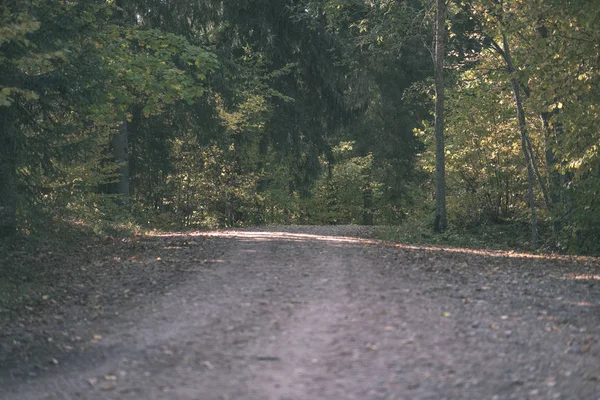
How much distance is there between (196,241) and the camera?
51.8ft

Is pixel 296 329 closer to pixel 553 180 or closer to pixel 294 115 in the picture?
pixel 553 180

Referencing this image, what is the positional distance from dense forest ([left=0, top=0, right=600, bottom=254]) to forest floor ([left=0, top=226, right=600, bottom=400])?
9.18 feet

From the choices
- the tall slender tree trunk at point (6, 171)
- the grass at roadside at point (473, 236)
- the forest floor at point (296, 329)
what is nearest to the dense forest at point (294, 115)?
the tall slender tree trunk at point (6, 171)

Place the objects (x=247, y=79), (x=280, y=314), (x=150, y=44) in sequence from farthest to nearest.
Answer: (x=247, y=79), (x=150, y=44), (x=280, y=314)

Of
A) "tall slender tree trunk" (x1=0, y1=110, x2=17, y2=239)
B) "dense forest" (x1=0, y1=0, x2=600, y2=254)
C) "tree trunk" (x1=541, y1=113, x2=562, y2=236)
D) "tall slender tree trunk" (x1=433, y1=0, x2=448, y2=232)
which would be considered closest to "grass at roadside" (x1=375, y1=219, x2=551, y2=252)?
"dense forest" (x1=0, y1=0, x2=600, y2=254)

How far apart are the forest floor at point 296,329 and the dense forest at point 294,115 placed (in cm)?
280

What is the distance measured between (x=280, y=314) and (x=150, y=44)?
1052cm

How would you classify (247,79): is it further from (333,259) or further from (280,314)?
(280,314)

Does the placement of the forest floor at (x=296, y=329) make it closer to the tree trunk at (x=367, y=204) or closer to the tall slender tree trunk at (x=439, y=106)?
the tall slender tree trunk at (x=439, y=106)

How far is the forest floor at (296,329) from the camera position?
5641mm

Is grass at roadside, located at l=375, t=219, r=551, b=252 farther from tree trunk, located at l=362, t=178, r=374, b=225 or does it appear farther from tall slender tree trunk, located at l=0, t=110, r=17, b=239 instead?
tree trunk, located at l=362, t=178, r=374, b=225

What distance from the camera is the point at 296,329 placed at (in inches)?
279

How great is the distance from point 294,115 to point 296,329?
21.4 m

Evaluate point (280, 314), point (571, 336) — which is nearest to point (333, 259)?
point (280, 314)
